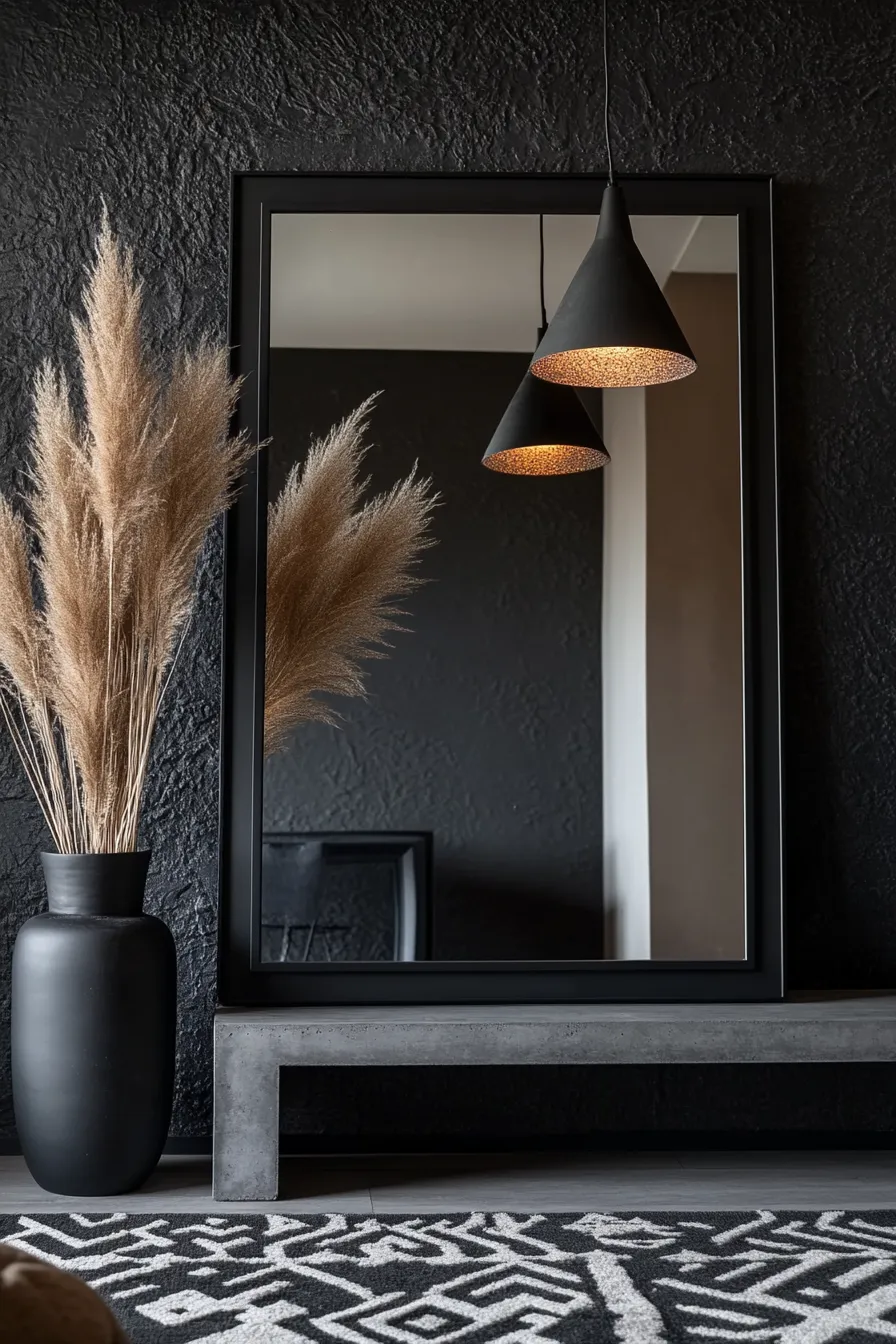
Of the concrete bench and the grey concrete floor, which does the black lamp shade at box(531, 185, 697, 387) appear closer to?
the concrete bench

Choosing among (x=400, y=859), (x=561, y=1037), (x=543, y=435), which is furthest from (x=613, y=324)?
(x=561, y=1037)

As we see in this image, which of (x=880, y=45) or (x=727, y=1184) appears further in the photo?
(x=880, y=45)

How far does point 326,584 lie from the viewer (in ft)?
8.63

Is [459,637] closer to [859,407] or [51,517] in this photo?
[51,517]

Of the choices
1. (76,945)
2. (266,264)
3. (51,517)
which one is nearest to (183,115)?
(266,264)

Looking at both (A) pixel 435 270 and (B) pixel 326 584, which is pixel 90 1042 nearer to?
(B) pixel 326 584

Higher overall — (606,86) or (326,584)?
(606,86)

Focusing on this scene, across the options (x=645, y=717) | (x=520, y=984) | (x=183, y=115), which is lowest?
(x=520, y=984)

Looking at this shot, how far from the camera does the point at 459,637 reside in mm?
2705

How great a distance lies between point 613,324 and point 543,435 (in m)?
0.56

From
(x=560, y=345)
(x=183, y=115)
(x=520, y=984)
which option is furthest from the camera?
(x=183, y=115)

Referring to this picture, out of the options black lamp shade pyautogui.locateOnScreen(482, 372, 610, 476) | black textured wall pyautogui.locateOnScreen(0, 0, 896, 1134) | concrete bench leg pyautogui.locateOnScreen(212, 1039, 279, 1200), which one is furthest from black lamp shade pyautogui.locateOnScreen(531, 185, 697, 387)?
concrete bench leg pyautogui.locateOnScreen(212, 1039, 279, 1200)

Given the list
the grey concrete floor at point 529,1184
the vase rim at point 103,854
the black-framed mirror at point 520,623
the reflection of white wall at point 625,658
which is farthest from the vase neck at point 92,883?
the reflection of white wall at point 625,658

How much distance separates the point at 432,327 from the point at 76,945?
1447 mm
